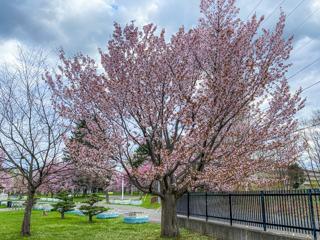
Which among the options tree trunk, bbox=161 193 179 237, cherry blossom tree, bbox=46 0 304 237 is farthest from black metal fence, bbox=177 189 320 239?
tree trunk, bbox=161 193 179 237

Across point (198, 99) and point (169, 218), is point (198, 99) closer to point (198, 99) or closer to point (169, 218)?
point (198, 99)

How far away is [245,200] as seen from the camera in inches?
401

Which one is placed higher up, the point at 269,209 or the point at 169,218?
the point at 269,209

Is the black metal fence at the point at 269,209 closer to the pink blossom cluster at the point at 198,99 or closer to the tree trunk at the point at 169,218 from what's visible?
the pink blossom cluster at the point at 198,99

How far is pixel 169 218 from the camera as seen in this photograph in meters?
11.4

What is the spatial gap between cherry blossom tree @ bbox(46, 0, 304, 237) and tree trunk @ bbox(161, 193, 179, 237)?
0.12 feet

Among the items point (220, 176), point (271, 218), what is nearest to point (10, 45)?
point (220, 176)

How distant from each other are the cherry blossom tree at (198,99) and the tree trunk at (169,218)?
4 cm

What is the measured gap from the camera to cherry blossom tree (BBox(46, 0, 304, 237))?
33.8 feet

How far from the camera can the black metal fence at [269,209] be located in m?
7.25

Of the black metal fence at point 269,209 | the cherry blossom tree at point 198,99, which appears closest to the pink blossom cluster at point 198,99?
the cherry blossom tree at point 198,99

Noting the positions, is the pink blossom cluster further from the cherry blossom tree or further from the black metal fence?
the black metal fence

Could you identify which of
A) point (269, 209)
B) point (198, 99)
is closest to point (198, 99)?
point (198, 99)

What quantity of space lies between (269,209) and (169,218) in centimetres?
391
